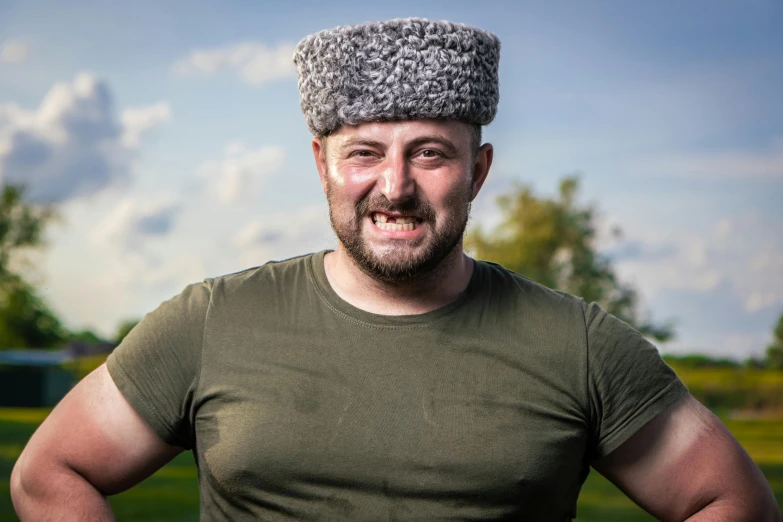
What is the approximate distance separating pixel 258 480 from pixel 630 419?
1.02 metres

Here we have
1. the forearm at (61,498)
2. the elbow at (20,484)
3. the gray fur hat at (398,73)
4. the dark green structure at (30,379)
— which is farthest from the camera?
the dark green structure at (30,379)

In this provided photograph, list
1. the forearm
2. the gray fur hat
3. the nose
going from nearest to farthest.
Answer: the nose, the gray fur hat, the forearm

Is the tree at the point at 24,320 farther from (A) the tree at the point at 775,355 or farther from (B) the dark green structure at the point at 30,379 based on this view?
(A) the tree at the point at 775,355

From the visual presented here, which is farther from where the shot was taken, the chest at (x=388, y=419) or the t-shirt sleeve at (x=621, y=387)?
the t-shirt sleeve at (x=621, y=387)

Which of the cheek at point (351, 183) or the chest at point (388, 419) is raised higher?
the cheek at point (351, 183)

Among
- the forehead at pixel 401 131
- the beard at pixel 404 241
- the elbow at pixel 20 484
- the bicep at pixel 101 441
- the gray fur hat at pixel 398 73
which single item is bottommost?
the elbow at pixel 20 484

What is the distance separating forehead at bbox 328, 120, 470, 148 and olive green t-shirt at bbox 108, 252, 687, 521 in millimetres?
430

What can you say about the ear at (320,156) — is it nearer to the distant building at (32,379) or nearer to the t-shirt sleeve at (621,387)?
the t-shirt sleeve at (621,387)

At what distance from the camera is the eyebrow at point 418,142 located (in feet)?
8.05

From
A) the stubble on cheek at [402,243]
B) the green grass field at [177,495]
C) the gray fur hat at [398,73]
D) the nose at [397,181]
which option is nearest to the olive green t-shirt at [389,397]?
the stubble on cheek at [402,243]

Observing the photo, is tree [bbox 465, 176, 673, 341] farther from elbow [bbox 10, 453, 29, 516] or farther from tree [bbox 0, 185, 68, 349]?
elbow [bbox 10, 453, 29, 516]

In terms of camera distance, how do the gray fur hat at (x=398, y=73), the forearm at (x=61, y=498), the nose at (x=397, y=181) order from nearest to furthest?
the nose at (x=397, y=181), the gray fur hat at (x=398, y=73), the forearm at (x=61, y=498)

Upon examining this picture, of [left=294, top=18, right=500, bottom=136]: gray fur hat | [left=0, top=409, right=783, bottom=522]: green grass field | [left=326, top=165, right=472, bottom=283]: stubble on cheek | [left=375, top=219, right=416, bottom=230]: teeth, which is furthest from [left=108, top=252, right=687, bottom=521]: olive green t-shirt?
[left=0, top=409, right=783, bottom=522]: green grass field

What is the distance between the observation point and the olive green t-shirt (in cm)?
241
